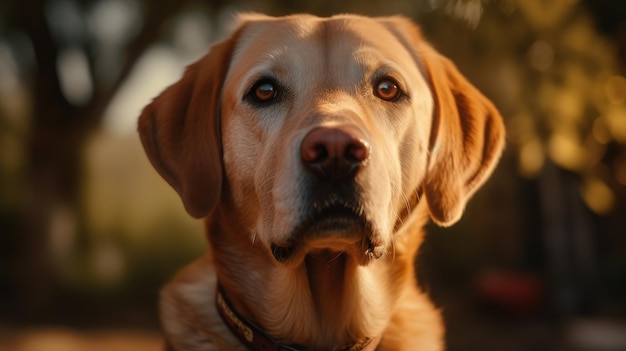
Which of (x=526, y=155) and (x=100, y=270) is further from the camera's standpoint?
(x=100, y=270)

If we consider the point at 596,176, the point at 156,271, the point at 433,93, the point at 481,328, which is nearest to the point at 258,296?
the point at 433,93

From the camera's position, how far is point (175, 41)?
32.7 ft

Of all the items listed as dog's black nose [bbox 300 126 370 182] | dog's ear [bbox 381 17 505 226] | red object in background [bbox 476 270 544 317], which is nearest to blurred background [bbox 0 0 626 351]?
red object in background [bbox 476 270 544 317]

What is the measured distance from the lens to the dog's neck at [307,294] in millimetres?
3104

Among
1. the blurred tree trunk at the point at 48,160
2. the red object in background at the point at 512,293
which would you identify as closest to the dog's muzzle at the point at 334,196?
the red object in background at the point at 512,293

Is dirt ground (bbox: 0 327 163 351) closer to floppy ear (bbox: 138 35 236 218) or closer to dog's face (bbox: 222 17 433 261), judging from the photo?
floppy ear (bbox: 138 35 236 218)

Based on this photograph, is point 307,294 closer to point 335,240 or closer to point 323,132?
point 335,240

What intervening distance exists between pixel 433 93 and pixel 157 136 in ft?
3.94

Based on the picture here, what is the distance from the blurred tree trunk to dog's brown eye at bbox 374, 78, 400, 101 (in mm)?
7413

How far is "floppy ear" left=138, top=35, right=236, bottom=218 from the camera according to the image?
310cm

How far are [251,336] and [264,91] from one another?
972 mm

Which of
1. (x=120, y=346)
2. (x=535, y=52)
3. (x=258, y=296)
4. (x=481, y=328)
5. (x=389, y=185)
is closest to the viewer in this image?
(x=389, y=185)

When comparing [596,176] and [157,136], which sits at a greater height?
[157,136]

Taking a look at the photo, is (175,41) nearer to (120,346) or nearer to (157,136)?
(120,346)
